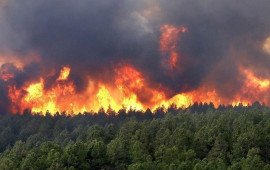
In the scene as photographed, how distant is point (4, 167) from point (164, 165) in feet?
150

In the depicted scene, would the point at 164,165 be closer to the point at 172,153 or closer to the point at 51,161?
the point at 172,153

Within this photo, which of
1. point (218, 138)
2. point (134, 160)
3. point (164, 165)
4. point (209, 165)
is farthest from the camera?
point (218, 138)

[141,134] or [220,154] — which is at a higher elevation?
[141,134]

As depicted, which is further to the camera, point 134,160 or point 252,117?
point 252,117

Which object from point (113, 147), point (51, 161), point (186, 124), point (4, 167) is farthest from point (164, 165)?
point (186, 124)

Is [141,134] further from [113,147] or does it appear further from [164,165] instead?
[164,165]

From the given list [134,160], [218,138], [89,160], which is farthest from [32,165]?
[218,138]

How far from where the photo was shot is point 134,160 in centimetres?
12756

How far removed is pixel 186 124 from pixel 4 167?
8278 centimetres

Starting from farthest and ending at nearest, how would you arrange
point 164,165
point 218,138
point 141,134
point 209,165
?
point 141,134 → point 218,138 → point 164,165 → point 209,165

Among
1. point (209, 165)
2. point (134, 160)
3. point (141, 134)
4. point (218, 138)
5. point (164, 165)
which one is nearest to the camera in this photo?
point (209, 165)

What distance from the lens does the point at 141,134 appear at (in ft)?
538

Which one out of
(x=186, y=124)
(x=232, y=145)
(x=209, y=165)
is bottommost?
(x=209, y=165)

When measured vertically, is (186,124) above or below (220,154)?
above
